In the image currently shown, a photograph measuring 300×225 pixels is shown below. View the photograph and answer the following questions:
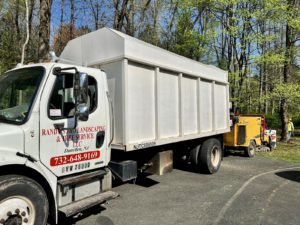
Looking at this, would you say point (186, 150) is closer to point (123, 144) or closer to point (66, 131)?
point (123, 144)

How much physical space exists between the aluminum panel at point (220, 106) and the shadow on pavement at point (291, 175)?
2.23m

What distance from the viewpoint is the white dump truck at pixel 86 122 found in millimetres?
3811

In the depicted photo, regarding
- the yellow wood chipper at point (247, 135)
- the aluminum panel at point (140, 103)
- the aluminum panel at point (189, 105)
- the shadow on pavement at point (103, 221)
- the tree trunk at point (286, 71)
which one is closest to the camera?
the shadow on pavement at point (103, 221)

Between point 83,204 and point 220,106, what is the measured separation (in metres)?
5.93

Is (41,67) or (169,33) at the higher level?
(169,33)

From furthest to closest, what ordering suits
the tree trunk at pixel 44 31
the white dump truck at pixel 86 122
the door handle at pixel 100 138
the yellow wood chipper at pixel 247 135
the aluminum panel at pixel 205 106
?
the yellow wood chipper at pixel 247 135
the tree trunk at pixel 44 31
the aluminum panel at pixel 205 106
the door handle at pixel 100 138
the white dump truck at pixel 86 122

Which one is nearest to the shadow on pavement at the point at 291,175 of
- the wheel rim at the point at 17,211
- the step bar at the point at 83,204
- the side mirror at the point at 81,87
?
the step bar at the point at 83,204

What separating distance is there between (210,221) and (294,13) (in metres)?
14.9

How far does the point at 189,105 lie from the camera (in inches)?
293

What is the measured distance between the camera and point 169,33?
22016mm

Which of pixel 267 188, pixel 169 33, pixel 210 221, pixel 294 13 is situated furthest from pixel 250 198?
pixel 169 33

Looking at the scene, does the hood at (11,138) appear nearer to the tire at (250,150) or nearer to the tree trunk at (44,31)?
the tree trunk at (44,31)

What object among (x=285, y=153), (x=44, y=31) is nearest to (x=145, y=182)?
(x=44, y=31)

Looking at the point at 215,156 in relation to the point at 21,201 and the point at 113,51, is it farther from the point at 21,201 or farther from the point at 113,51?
the point at 21,201
